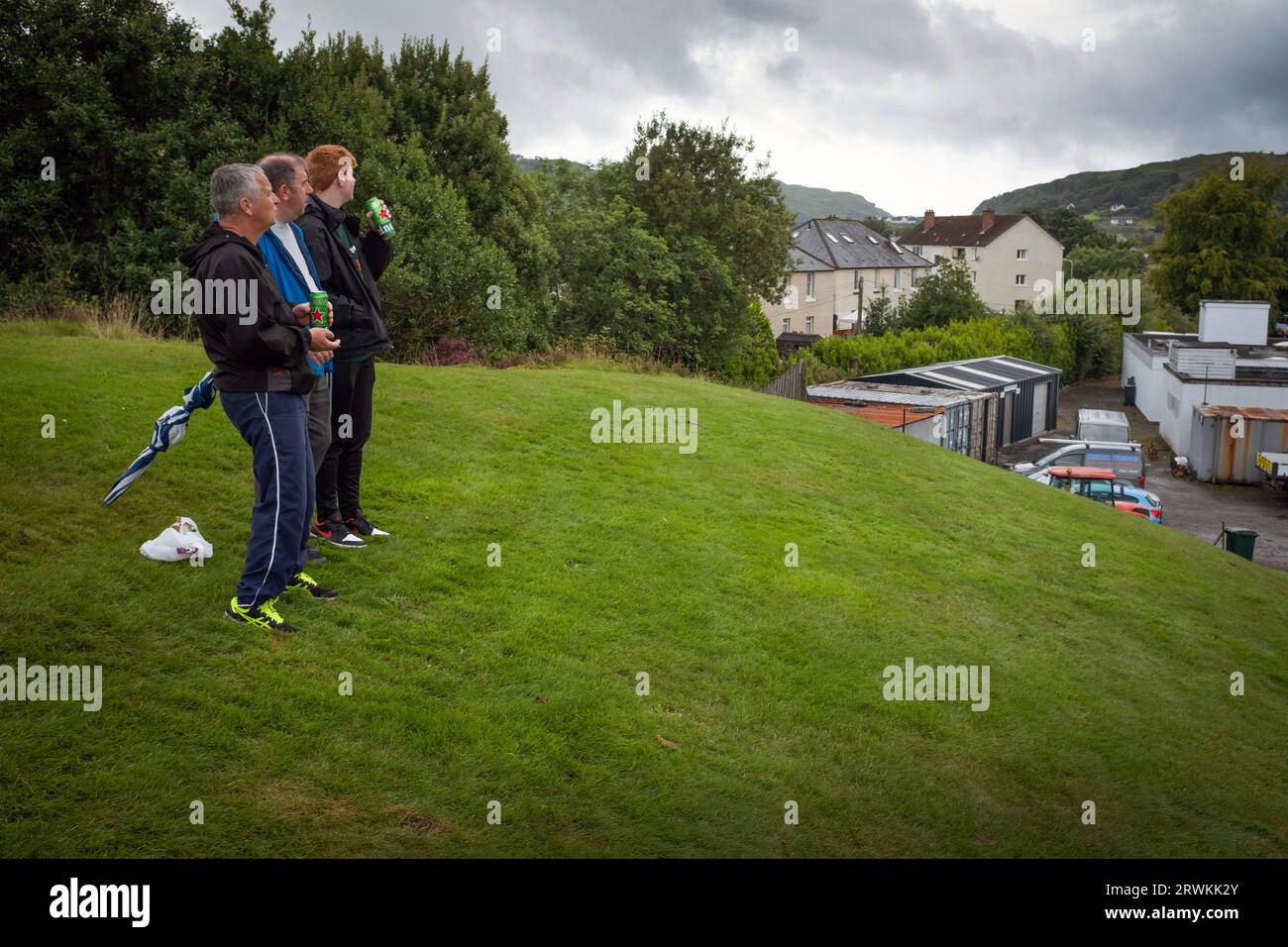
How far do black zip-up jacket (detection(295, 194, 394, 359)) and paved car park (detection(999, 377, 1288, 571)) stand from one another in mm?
24717

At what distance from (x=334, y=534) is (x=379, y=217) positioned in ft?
8.38

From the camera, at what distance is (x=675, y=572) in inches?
345

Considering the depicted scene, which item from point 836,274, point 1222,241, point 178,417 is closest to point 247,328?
point 178,417

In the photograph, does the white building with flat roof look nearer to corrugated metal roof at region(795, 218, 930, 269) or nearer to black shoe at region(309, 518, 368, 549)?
corrugated metal roof at region(795, 218, 930, 269)

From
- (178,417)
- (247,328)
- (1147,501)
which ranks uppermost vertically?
(247,328)

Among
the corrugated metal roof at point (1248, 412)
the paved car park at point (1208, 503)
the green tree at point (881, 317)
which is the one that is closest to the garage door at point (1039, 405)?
the paved car park at point (1208, 503)

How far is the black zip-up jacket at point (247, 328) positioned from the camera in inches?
227

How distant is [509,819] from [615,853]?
56 centimetres

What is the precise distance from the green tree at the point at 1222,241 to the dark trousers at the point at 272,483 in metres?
91.8

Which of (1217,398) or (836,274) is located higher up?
(836,274)

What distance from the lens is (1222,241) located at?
8256 cm

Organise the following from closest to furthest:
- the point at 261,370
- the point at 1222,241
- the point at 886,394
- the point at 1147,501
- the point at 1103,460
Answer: the point at 261,370, the point at 1147,501, the point at 1103,460, the point at 886,394, the point at 1222,241

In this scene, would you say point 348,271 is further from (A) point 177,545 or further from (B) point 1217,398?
(B) point 1217,398

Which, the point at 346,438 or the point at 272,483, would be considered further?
the point at 346,438
